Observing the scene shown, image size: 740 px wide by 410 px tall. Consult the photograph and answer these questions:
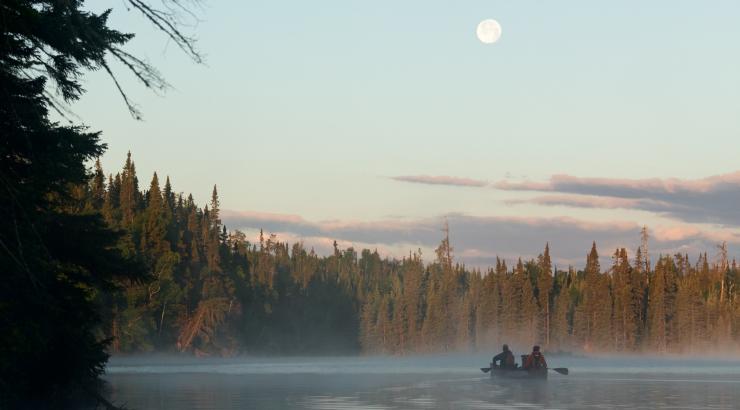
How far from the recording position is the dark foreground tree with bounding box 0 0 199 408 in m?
15.1

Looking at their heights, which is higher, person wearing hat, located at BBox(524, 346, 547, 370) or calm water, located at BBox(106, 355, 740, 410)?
person wearing hat, located at BBox(524, 346, 547, 370)

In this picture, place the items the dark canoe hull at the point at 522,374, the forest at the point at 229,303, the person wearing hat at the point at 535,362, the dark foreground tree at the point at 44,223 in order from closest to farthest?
the dark foreground tree at the point at 44,223 → the dark canoe hull at the point at 522,374 → the person wearing hat at the point at 535,362 → the forest at the point at 229,303

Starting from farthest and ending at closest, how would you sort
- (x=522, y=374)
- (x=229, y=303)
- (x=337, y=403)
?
1. (x=229, y=303)
2. (x=522, y=374)
3. (x=337, y=403)

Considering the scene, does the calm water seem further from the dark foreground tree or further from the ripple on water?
the dark foreground tree

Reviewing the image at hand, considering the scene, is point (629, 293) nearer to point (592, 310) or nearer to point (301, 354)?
point (592, 310)

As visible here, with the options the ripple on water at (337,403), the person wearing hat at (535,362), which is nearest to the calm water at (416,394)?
the ripple on water at (337,403)

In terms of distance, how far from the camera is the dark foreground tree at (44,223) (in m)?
15.1

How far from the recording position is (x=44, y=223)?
72.8ft

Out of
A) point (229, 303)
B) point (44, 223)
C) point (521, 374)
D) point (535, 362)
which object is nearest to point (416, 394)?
point (521, 374)

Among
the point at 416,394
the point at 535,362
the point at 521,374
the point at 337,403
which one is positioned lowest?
the point at 337,403

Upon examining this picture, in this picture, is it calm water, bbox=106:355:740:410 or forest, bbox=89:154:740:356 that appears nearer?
calm water, bbox=106:355:740:410

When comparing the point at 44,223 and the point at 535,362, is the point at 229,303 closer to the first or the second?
the point at 535,362

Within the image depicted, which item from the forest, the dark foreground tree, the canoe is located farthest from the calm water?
the forest

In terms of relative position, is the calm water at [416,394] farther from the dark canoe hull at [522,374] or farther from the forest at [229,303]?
the forest at [229,303]
